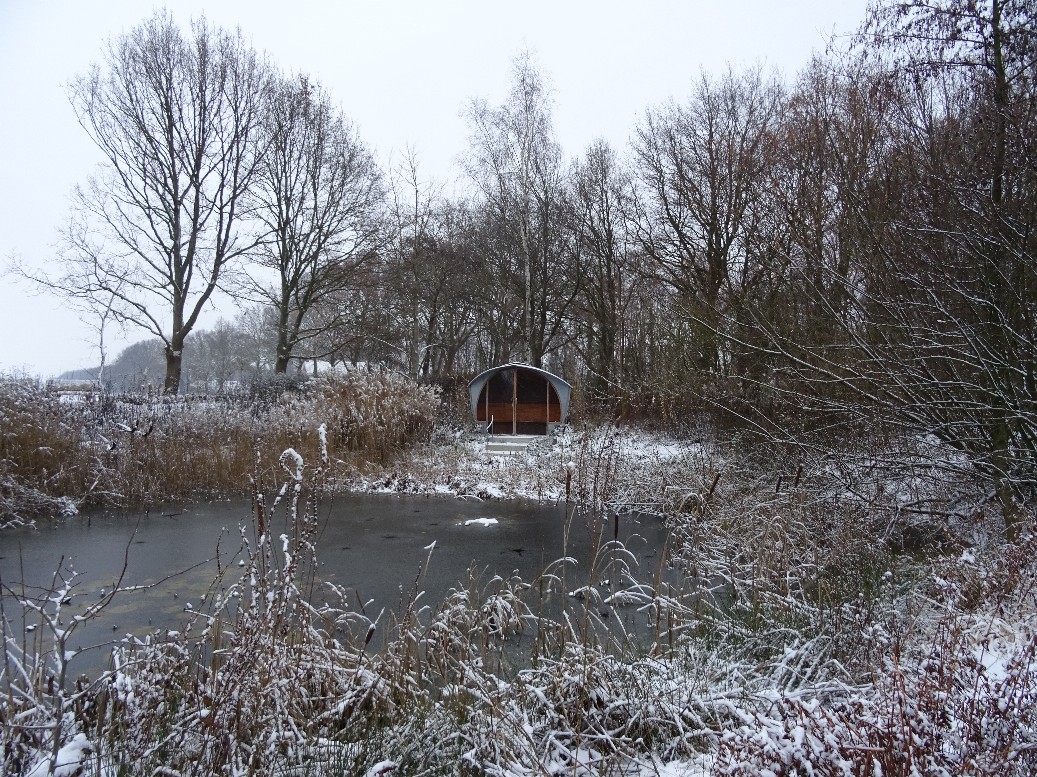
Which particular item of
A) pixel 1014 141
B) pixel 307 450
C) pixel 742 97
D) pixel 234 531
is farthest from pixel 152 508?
pixel 742 97

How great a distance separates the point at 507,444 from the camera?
16688 mm

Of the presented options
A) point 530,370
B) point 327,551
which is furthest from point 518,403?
point 327,551

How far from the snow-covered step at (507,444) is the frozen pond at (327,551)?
16.7ft

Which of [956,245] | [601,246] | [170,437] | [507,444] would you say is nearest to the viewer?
[956,245]

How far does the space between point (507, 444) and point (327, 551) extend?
9.43 metres

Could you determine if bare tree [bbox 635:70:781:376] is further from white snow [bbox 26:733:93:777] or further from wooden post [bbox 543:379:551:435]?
white snow [bbox 26:733:93:777]

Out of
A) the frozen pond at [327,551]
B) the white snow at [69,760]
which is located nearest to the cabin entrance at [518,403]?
the frozen pond at [327,551]

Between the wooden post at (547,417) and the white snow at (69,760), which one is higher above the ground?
the wooden post at (547,417)

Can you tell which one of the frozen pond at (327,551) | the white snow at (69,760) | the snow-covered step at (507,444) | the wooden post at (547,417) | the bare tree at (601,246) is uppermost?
the bare tree at (601,246)

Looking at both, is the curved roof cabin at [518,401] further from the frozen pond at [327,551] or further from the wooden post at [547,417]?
the frozen pond at [327,551]

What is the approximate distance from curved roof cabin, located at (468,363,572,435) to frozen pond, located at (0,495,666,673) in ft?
26.6

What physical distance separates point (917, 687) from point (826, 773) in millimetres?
711

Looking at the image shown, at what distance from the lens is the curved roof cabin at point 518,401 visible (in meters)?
18.8

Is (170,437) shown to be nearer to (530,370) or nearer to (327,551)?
(327,551)
